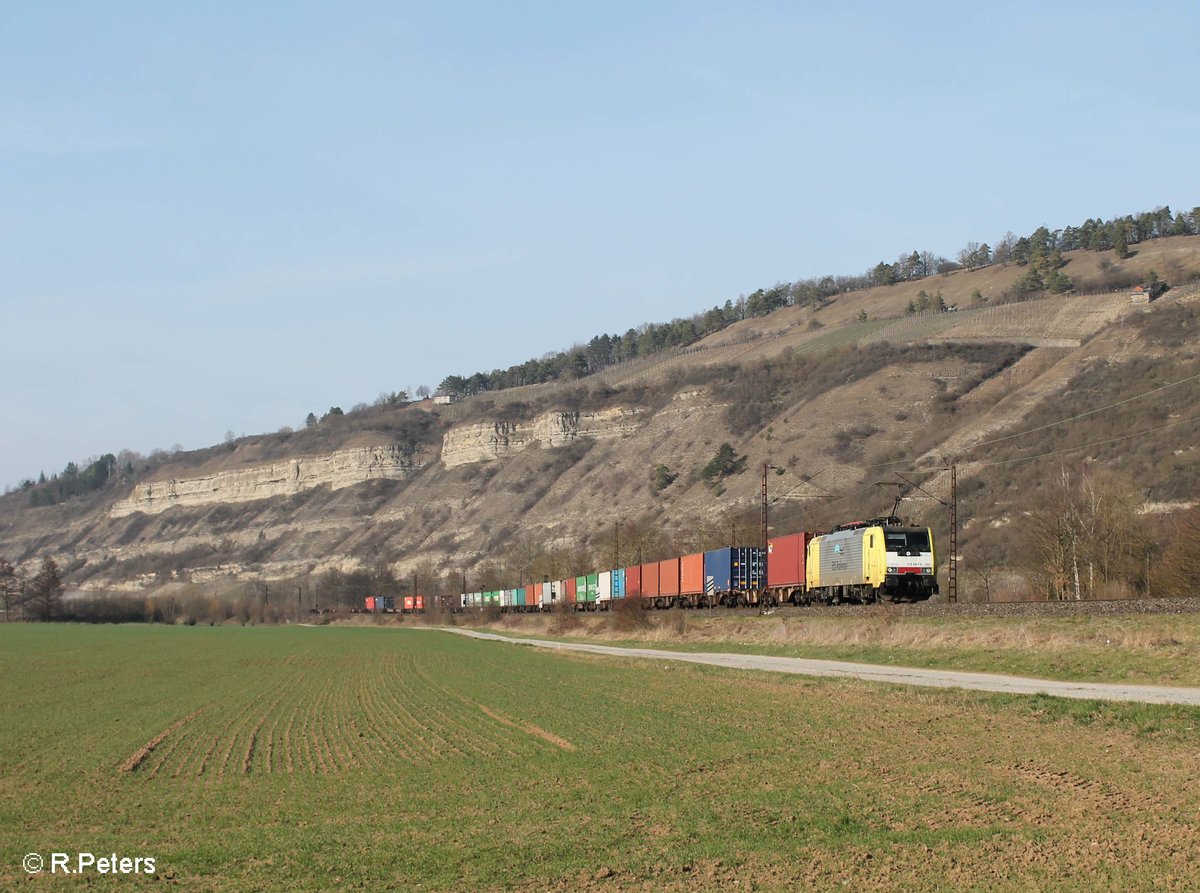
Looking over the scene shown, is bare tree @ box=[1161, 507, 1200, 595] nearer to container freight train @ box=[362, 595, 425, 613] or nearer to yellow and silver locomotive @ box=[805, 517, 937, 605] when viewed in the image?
yellow and silver locomotive @ box=[805, 517, 937, 605]

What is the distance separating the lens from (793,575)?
57.2 meters

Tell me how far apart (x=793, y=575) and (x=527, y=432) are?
13341cm

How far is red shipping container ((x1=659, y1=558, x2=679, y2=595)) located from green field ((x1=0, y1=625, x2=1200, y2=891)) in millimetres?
44063

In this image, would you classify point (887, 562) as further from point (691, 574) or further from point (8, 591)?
point (8, 591)

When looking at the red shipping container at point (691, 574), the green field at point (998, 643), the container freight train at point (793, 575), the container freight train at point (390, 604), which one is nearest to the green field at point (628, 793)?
the green field at point (998, 643)

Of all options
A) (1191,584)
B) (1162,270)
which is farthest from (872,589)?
(1162,270)

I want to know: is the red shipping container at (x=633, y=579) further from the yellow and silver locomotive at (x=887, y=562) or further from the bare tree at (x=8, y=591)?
the bare tree at (x=8, y=591)

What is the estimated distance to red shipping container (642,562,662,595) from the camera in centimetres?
7475

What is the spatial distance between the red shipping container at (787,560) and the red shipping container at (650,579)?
44.4 feet

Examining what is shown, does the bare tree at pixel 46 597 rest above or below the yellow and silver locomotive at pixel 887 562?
below

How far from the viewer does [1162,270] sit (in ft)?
479

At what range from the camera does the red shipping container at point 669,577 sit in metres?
71.8

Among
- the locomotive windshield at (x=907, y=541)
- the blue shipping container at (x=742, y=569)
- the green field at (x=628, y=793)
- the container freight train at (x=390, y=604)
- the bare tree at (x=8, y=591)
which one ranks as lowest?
the container freight train at (x=390, y=604)

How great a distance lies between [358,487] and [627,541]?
9987 centimetres
